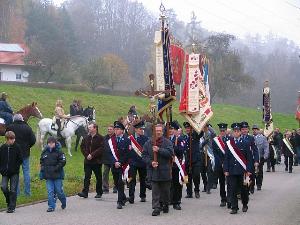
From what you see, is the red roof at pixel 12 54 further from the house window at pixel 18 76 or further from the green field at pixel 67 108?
the green field at pixel 67 108

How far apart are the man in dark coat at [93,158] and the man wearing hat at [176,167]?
2.15 metres

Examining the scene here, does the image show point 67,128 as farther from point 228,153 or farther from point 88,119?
point 228,153

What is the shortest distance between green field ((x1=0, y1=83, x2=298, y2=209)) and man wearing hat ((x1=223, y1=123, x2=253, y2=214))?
480 cm

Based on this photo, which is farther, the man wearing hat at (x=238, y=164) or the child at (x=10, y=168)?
the man wearing hat at (x=238, y=164)

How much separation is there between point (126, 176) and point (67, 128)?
12430 millimetres

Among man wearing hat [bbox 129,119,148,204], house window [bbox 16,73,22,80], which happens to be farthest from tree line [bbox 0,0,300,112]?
man wearing hat [bbox 129,119,148,204]

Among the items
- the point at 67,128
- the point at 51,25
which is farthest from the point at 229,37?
the point at 67,128

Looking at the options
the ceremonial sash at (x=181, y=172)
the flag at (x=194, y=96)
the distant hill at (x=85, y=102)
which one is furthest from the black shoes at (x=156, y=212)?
the distant hill at (x=85, y=102)

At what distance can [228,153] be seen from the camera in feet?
45.4

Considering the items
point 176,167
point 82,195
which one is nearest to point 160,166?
point 176,167

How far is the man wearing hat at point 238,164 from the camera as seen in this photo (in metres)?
13.6

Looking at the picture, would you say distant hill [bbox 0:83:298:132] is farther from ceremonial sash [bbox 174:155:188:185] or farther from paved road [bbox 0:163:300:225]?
ceremonial sash [bbox 174:155:188:185]

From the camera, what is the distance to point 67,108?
1570 inches

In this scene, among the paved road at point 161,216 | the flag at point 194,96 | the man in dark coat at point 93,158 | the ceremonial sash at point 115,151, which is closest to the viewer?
the paved road at point 161,216
